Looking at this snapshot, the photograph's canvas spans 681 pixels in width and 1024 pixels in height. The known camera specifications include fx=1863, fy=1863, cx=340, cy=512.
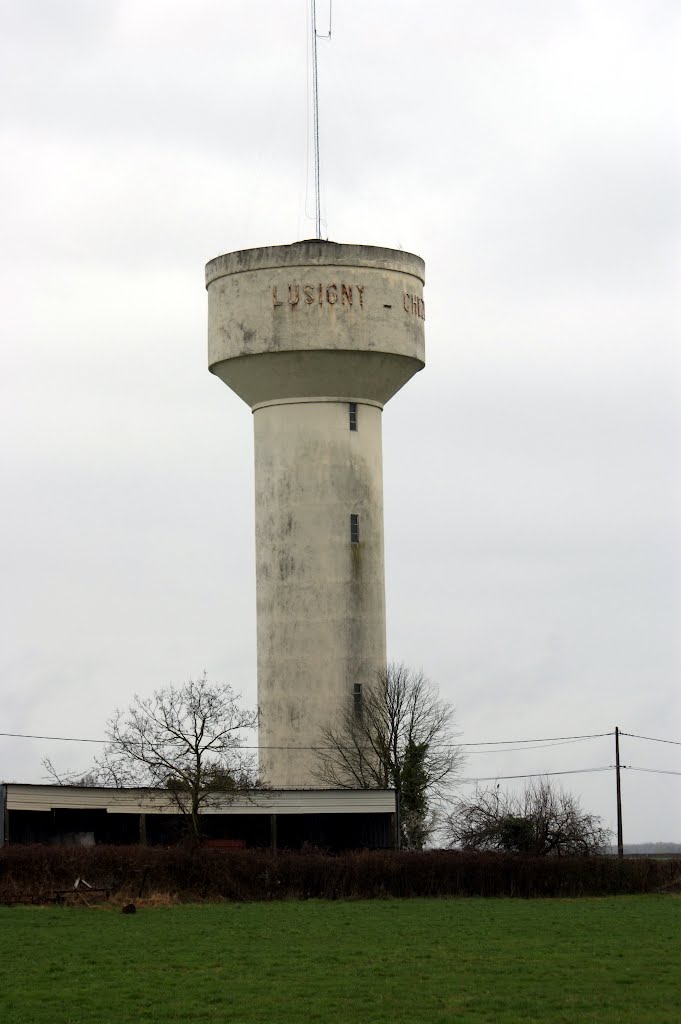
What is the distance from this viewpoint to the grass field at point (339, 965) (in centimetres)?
2236

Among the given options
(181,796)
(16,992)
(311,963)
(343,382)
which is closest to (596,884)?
(181,796)

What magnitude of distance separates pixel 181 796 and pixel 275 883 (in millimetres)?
7621

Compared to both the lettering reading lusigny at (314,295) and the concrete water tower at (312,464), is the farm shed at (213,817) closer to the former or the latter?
the concrete water tower at (312,464)

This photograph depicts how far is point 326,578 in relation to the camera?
49688 millimetres

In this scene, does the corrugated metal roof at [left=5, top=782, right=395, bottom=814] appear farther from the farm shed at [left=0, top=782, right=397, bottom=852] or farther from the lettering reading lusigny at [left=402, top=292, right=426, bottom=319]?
the lettering reading lusigny at [left=402, top=292, right=426, bottom=319]

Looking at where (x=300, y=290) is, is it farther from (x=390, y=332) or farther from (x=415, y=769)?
(x=415, y=769)

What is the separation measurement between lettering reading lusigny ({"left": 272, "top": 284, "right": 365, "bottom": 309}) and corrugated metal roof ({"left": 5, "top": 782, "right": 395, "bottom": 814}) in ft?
42.4

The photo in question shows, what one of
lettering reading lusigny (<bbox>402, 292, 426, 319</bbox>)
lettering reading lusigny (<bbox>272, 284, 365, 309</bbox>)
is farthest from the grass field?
lettering reading lusigny (<bbox>402, 292, 426, 319</bbox>)

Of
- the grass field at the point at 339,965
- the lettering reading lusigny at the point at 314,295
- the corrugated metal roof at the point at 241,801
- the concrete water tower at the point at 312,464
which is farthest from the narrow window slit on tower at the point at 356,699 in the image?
the grass field at the point at 339,965

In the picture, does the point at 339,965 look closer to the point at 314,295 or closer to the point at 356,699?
the point at 356,699

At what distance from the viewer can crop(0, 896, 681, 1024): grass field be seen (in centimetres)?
2236

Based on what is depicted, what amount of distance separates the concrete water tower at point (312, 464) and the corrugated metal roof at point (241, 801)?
120cm

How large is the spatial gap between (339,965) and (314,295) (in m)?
25.8

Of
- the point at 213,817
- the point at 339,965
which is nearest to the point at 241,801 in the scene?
the point at 213,817
